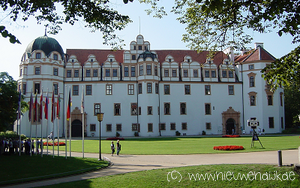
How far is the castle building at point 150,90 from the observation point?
52094 millimetres

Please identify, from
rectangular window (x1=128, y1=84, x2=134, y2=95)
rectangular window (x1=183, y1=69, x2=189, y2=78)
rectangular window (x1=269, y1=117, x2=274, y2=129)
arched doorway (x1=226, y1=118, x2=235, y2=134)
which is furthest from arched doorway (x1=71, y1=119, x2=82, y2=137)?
rectangular window (x1=269, y1=117, x2=274, y2=129)

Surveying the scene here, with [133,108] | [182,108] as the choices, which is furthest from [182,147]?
[182,108]

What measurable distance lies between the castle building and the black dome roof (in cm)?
17

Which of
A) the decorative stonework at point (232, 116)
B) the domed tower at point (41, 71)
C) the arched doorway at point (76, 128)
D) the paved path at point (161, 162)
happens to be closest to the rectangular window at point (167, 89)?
the decorative stonework at point (232, 116)

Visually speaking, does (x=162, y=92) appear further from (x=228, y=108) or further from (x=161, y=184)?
(x=161, y=184)

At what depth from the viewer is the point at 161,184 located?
1106 cm

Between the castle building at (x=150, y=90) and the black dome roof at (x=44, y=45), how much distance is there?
0.17 metres

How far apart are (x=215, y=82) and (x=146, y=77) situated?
47.9 ft

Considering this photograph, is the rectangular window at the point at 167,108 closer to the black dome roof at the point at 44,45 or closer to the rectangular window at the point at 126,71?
the rectangular window at the point at 126,71

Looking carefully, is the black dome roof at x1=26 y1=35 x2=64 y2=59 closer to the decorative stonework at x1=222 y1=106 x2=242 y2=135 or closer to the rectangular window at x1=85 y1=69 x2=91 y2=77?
the rectangular window at x1=85 y1=69 x2=91 y2=77

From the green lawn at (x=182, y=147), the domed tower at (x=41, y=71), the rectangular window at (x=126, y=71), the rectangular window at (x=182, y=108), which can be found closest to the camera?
the green lawn at (x=182, y=147)

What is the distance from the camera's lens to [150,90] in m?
52.8

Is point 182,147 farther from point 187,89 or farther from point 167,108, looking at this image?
point 187,89

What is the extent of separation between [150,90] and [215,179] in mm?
41888
